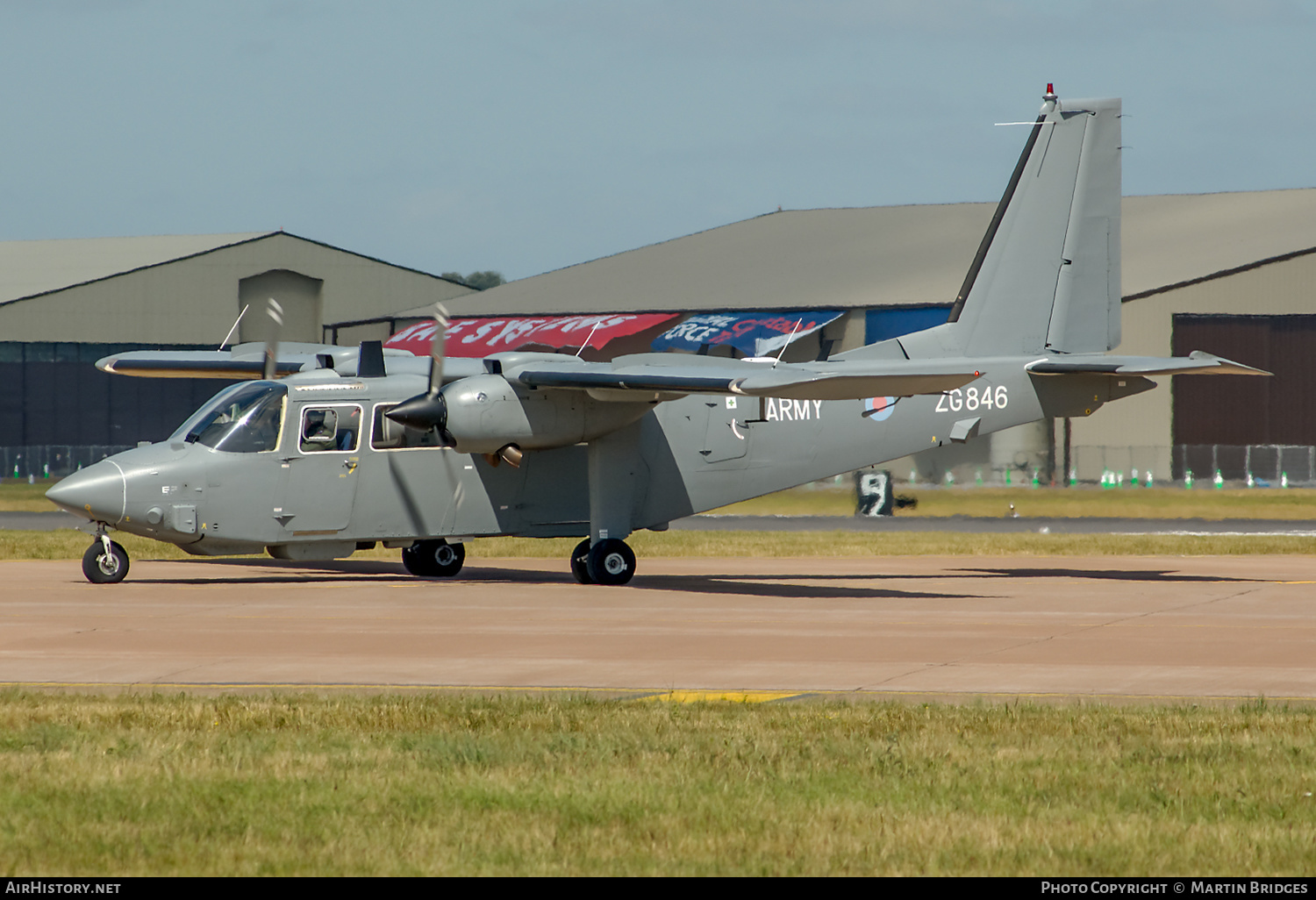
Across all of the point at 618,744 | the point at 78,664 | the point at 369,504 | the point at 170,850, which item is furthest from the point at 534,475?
the point at 170,850

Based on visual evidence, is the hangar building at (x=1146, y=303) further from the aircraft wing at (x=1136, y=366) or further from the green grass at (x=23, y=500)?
the green grass at (x=23, y=500)

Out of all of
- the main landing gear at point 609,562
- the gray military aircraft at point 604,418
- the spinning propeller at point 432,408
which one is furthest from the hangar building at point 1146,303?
the spinning propeller at point 432,408

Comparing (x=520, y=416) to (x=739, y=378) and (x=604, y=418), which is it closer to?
(x=604, y=418)

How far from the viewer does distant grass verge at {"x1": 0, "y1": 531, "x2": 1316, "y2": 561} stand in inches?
1339

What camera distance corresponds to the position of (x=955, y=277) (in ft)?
211

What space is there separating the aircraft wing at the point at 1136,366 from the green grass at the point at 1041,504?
18874mm

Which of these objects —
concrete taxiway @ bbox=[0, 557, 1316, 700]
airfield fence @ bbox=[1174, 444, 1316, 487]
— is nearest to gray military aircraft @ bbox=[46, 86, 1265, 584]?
concrete taxiway @ bbox=[0, 557, 1316, 700]

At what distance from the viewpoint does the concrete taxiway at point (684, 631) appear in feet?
49.3

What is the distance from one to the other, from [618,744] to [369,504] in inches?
549

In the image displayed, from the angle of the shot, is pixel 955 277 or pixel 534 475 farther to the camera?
pixel 955 277

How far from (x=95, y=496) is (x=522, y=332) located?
4760 cm

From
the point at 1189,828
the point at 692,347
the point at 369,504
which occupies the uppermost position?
the point at 692,347

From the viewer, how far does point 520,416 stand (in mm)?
24234

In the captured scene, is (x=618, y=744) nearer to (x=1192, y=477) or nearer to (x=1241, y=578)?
(x=1241, y=578)
